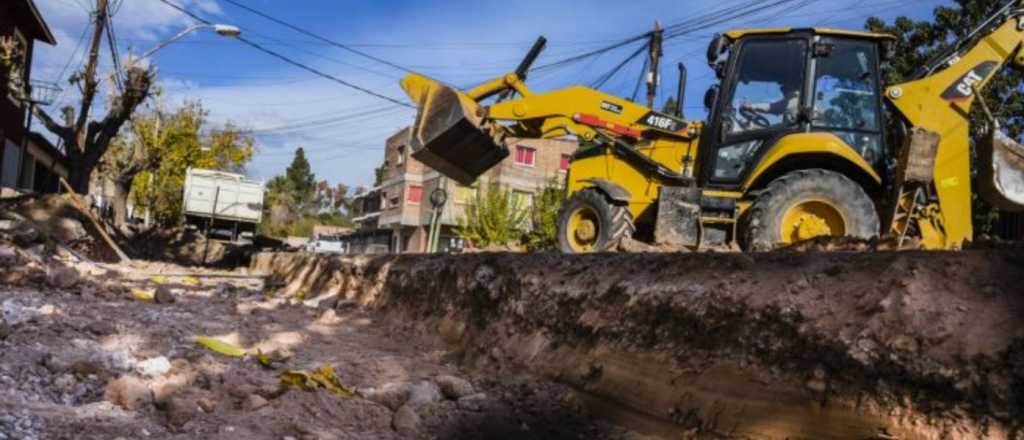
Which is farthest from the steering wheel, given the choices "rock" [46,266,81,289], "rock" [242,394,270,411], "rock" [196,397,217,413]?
"rock" [46,266,81,289]

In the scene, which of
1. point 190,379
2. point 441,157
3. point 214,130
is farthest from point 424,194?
point 190,379

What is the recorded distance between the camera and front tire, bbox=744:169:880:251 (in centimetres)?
726

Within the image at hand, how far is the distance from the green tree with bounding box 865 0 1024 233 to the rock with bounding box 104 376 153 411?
14.7 metres

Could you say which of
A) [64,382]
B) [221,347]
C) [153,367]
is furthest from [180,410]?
[221,347]

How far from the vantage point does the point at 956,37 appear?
15.0 m

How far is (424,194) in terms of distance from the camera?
4253 cm

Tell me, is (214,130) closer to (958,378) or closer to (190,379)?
(190,379)

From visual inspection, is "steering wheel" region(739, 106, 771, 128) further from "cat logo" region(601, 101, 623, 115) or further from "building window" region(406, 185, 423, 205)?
"building window" region(406, 185, 423, 205)

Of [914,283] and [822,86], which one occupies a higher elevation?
[822,86]

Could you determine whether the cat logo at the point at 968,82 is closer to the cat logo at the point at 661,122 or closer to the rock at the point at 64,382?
the cat logo at the point at 661,122

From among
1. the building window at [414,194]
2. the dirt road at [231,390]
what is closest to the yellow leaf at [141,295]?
the dirt road at [231,390]

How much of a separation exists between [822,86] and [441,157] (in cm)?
475

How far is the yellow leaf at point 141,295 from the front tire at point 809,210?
6914 mm

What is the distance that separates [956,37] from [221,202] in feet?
75.3
